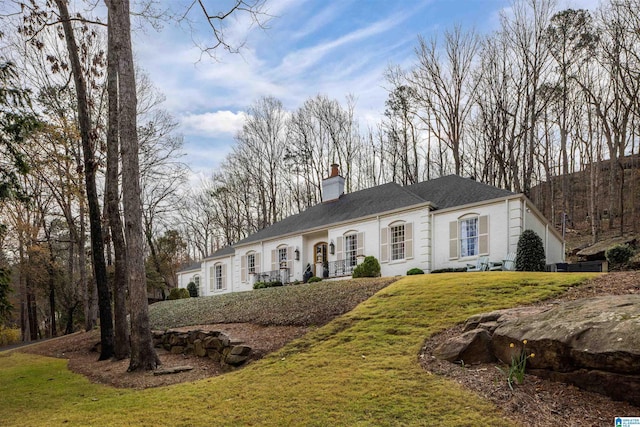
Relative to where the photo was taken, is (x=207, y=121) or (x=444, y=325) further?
(x=207, y=121)

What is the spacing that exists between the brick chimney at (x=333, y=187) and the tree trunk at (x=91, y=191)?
48.4ft

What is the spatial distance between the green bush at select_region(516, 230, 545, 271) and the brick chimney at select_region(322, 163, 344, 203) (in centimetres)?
1182

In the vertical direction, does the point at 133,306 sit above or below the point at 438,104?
below

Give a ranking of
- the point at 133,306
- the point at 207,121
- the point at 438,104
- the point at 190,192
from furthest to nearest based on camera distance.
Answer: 1. the point at 190,192
2. the point at 438,104
3. the point at 207,121
4. the point at 133,306

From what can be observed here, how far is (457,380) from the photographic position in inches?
203

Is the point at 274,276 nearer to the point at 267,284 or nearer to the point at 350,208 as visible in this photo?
the point at 267,284

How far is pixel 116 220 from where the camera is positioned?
1039cm

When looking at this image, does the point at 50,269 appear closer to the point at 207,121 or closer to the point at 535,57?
the point at 207,121

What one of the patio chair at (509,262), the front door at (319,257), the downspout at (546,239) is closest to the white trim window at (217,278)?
the front door at (319,257)

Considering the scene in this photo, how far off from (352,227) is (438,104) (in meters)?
13.3

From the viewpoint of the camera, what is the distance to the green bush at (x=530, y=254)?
45.8ft

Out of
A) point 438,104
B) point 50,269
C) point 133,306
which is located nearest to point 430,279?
point 133,306

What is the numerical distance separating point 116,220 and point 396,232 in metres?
11.8

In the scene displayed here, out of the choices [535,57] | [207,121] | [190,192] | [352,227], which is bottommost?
[352,227]
